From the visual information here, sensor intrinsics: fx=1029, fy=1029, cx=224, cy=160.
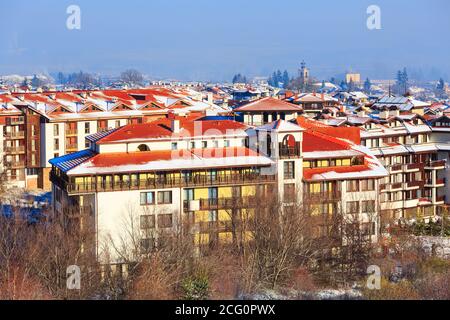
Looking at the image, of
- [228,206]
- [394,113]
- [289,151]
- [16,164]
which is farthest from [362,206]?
[16,164]

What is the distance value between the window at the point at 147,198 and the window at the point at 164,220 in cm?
27

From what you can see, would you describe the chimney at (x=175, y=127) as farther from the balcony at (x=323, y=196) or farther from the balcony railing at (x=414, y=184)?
the balcony railing at (x=414, y=184)

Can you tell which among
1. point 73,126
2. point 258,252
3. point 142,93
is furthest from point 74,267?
point 142,93

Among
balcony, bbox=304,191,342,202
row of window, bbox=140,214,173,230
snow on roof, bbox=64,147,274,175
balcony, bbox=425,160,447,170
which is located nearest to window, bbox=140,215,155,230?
row of window, bbox=140,214,173,230

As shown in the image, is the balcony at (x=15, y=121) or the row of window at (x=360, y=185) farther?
the balcony at (x=15, y=121)

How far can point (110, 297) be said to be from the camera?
11805 mm

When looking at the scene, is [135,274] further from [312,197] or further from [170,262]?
[312,197]

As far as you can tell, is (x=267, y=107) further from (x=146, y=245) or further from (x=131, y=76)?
(x=131, y=76)

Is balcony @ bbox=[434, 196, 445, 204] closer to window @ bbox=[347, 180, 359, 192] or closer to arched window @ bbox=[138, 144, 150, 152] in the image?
window @ bbox=[347, 180, 359, 192]

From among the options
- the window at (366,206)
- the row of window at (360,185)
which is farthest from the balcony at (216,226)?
the window at (366,206)

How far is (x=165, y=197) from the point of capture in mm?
14898

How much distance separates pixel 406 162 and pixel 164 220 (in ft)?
22.9

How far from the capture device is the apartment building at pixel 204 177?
14492 millimetres
